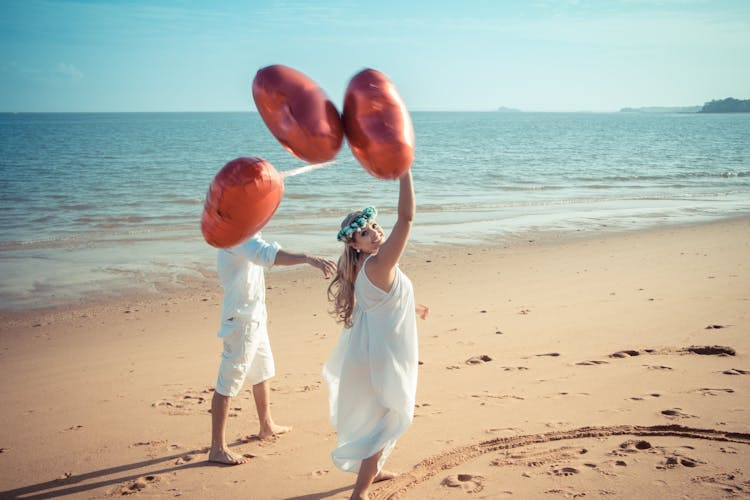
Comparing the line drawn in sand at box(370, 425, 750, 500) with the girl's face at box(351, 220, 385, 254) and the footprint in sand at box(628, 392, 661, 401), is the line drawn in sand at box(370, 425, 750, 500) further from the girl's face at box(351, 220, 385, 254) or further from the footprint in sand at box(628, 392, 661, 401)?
the girl's face at box(351, 220, 385, 254)

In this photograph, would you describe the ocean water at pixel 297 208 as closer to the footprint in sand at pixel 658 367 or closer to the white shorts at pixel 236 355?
the white shorts at pixel 236 355

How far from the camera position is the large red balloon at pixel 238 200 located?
3.07 meters

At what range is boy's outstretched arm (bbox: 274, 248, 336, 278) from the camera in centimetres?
395

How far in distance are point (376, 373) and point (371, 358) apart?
0.08 meters

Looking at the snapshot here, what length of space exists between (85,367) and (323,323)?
2.59 meters

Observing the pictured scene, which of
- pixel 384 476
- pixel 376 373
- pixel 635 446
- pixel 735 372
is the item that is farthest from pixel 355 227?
pixel 735 372

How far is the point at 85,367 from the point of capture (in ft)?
20.2

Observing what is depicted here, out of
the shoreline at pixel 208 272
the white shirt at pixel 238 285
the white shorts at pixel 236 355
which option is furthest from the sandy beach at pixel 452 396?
the white shirt at pixel 238 285

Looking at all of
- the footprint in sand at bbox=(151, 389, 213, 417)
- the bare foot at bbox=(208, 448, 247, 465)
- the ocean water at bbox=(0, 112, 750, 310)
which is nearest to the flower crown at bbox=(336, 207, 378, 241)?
the ocean water at bbox=(0, 112, 750, 310)

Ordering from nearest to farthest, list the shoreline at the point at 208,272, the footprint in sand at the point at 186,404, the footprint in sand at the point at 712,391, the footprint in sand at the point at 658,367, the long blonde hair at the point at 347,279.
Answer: the long blonde hair at the point at 347,279 < the footprint in sand at the point at 712,391 < the footprint in sand at the point at 186,404 < the footprint in sand at the point at 658,367 < the shoreline at the point at 208,272

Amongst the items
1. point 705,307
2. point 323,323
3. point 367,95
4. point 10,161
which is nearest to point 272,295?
point 323,323

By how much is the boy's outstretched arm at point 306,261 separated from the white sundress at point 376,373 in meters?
0.46

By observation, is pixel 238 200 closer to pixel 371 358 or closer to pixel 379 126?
pixel 379 126

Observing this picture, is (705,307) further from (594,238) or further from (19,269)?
(19,269)
